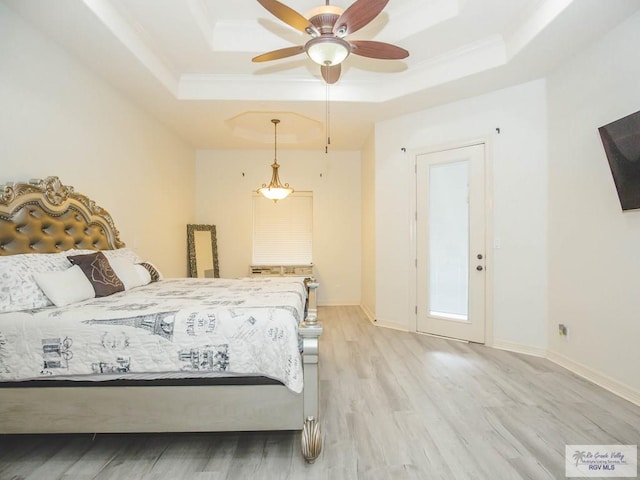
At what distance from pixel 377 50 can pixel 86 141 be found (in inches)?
111

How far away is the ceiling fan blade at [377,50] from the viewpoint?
2.32 meters

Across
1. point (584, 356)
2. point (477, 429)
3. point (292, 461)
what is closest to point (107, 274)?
point (292, 461)

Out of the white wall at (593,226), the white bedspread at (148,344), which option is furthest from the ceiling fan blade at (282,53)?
the white wall at (593,226)

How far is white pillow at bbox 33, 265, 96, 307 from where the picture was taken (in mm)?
2049

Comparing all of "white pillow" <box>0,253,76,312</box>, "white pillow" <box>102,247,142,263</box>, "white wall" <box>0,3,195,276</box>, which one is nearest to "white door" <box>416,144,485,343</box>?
"white pillow" <box>102,247,142,263</box>

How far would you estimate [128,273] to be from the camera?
2.87 metres

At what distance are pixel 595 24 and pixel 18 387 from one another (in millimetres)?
4637

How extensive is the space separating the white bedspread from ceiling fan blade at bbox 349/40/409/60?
1972 millimetres

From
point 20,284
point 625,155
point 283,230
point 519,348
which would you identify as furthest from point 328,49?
point 283,230

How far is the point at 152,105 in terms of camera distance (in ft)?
13.0

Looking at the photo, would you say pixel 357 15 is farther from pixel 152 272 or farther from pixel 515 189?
pixel 152 272

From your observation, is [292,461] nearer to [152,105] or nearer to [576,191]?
[576,191]

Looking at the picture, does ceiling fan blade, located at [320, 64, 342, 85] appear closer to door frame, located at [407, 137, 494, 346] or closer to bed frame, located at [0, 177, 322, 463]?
door frame, located at [407, 137, 494, 346]

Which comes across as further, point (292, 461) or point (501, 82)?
point (501, 82)
